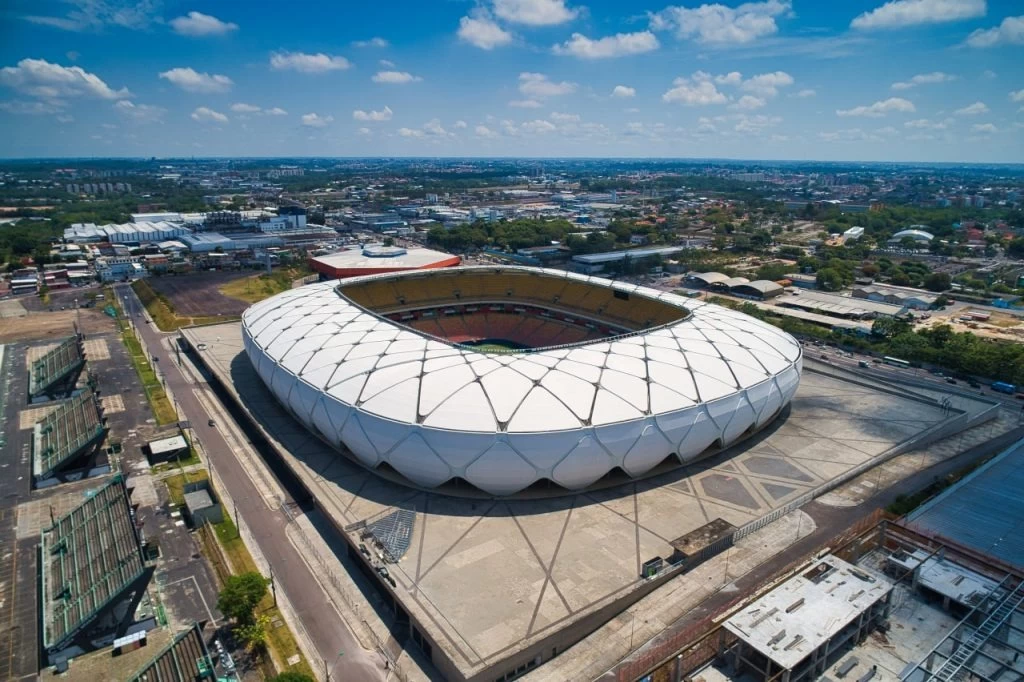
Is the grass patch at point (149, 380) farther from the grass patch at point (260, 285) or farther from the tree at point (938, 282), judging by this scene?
the tree at point (938, 282)

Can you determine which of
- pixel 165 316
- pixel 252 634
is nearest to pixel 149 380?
pixel 165 316

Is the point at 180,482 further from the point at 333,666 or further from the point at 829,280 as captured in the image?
the point at 829,280

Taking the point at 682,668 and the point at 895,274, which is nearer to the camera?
the point at 682,668

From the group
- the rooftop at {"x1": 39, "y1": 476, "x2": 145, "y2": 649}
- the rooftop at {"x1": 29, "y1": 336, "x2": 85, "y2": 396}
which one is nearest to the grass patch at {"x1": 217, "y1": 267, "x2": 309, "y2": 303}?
the rooftop at {"x1": 29, "y1": 336, "x2": 85, "y2": 396}

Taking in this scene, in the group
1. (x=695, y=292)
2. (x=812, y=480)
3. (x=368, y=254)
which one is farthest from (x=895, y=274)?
(x=368, y=254)

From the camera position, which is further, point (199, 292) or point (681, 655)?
point (199, 292)

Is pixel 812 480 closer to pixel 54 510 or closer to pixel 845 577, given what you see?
pixel 845 577
